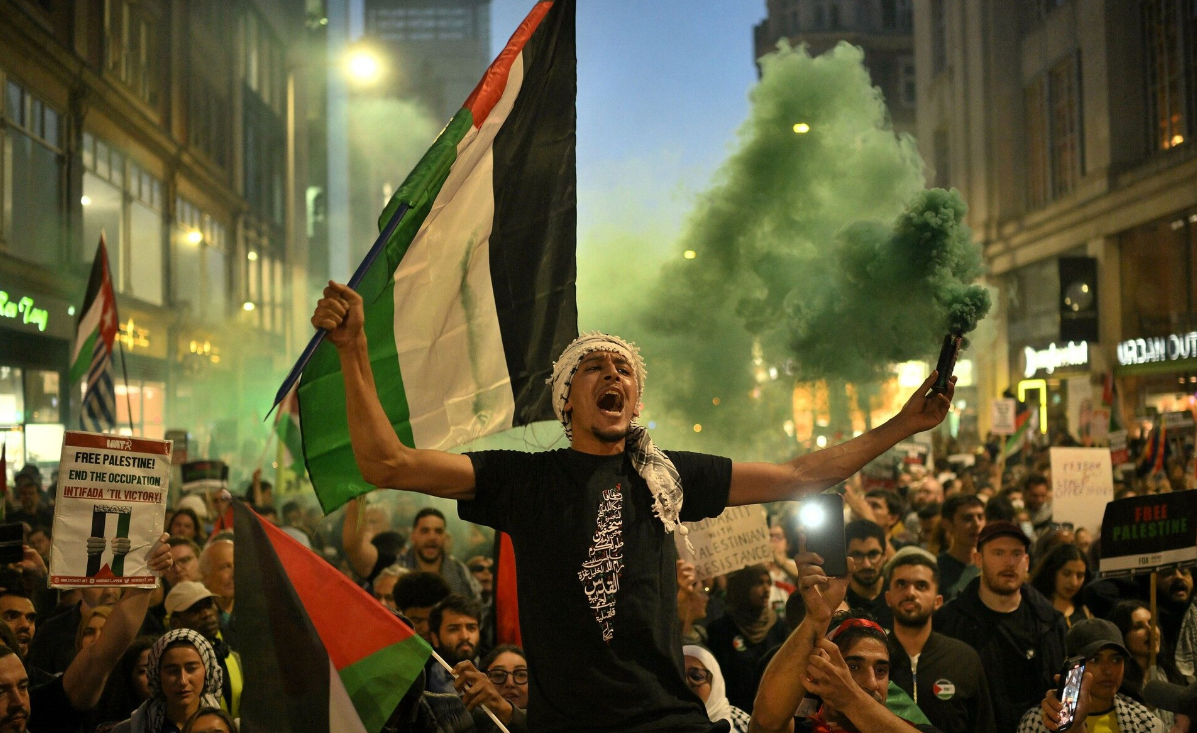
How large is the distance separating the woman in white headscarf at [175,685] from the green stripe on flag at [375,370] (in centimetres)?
119

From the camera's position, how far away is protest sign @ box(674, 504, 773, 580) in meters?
7.16

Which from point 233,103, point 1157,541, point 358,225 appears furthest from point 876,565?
point 358,225

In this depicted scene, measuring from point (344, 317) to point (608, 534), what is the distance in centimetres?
84

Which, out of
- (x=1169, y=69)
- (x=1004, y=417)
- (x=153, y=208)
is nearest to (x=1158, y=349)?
(x=1169, y=69)

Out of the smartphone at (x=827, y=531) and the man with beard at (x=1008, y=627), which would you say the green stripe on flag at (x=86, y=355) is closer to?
the man with beard at (x=1008, y=627)

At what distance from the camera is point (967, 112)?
39.6m

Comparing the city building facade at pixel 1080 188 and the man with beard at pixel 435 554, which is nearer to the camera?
the man with beard at pixel 435 554

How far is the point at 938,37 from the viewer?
44.2 m

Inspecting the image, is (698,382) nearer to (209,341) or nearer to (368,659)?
(209,341)

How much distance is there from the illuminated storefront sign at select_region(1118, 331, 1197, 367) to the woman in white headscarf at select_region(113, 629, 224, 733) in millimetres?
24829

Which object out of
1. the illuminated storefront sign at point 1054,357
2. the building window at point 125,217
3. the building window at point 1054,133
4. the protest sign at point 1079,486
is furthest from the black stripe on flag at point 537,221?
the building window at point 1054,133

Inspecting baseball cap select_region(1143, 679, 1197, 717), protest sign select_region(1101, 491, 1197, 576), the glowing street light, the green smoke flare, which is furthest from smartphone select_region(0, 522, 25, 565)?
the glowing street light

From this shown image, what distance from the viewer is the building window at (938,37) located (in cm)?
4362

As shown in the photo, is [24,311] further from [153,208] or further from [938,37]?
[938,37]
